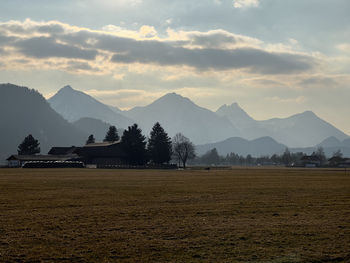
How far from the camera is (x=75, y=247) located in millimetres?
15508

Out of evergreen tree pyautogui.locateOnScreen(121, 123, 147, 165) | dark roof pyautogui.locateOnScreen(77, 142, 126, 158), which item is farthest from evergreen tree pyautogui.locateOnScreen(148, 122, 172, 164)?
dark roof pyautogui.locateOnScreen(77, 142, 126, 158)

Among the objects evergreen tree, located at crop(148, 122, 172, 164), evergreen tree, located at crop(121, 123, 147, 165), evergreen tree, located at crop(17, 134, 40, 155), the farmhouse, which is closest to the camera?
evergreen tree, located at crop(121, 123, 147, 165)

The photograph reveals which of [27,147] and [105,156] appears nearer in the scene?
[105,156]

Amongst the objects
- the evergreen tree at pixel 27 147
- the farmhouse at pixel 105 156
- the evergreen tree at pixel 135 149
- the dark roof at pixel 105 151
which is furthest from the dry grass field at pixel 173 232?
the evergreen tree at pixel 27 147

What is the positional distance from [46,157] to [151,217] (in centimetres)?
14255

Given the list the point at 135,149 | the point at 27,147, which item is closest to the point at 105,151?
the point at 135,149

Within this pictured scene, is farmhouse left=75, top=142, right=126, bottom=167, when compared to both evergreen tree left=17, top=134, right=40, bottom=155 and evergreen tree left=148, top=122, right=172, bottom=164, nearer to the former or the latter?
evergreen tree left=148, top=122, right=172, bottom=164

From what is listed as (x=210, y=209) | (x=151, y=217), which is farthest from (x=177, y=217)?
(x=210, y=209)

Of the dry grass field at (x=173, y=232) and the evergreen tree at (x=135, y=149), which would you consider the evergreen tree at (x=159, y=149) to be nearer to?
the evergreen tree at (x=135, y=149)

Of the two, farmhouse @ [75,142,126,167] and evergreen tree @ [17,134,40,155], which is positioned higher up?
evergreen tree @ [17,134,40,155]

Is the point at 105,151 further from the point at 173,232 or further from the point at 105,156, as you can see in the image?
the point at 173,232

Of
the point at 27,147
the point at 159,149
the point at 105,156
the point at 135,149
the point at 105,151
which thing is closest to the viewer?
the point at 135,149

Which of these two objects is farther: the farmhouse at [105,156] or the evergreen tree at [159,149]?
the farmhouse at [105,156]

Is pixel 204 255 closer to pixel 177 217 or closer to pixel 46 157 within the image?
pixel 177 217
